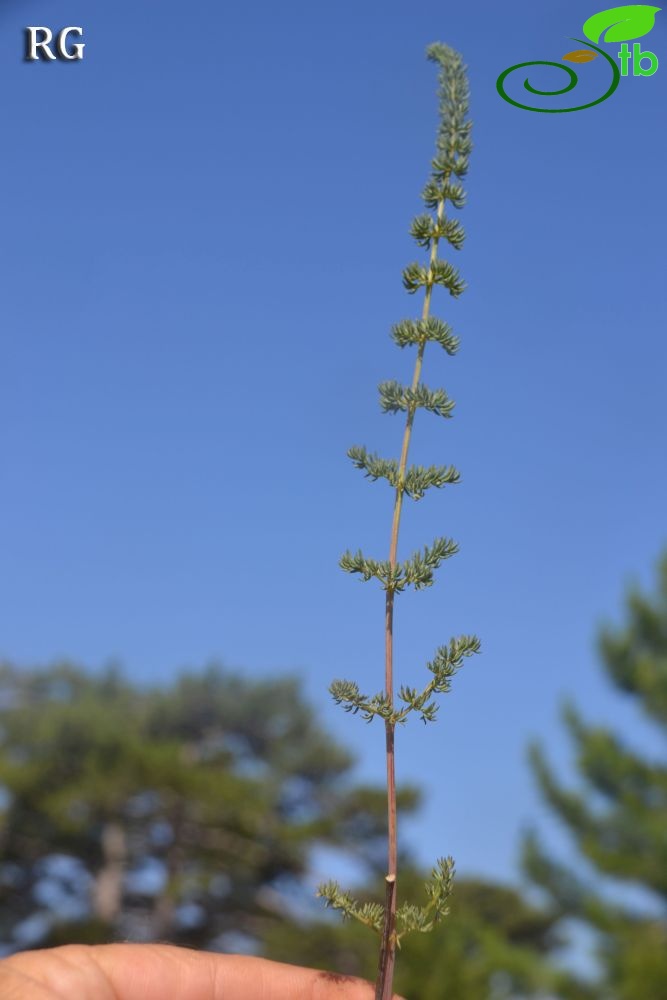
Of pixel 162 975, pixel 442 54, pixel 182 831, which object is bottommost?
pixel 162 975

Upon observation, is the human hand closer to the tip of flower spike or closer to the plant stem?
the plant stem

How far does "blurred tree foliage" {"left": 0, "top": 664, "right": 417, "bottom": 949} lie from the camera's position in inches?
603

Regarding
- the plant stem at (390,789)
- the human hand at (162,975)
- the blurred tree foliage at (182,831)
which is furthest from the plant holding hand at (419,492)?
A: the blurred tree foliage at (182,831)

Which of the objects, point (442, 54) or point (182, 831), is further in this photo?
Result: point (182, 831)

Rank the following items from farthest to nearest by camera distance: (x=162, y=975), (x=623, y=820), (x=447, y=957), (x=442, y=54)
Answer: (x=623, y=820) < (x=447, y=957) < (x=162, y=975) < (x=442, y=54)

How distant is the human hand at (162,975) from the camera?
46.1 inches

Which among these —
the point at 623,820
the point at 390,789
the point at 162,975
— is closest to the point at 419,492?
the point at 390,789

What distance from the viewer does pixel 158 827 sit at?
1597 cm

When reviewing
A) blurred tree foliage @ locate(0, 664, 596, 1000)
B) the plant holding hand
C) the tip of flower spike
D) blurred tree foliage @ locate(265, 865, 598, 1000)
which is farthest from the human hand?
blurred tree foliage @ locate(0, 664, 596, 1000)

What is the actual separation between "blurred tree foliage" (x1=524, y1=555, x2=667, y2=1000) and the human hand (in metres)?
11.5

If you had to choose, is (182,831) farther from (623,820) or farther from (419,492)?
(419,492)

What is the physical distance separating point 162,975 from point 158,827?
15434 mm

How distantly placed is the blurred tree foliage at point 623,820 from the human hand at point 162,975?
11503 mm

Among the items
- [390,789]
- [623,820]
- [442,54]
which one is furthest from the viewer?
[623,820]
